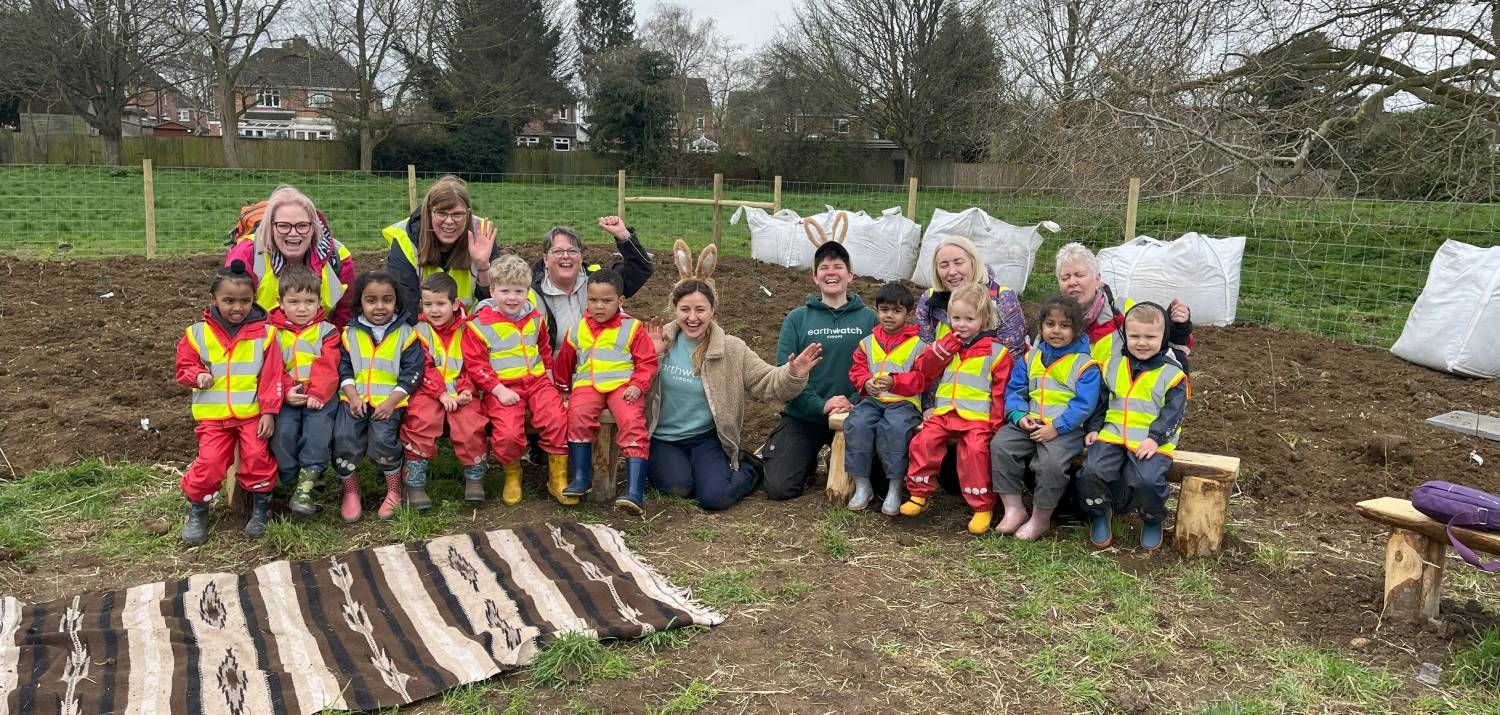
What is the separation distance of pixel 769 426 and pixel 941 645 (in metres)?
2.70

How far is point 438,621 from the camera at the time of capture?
11.2 feet

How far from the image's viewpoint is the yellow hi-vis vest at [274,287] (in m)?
4.42

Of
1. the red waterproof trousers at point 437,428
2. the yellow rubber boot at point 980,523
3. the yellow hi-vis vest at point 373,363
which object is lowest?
the yellow rubber boot at point 980,523

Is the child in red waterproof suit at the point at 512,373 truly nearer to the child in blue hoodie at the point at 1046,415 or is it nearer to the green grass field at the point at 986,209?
the child in blue hoodie at the point at 1046,415

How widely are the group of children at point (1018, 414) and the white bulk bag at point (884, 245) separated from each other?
6.99 meters

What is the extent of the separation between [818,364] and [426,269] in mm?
1943

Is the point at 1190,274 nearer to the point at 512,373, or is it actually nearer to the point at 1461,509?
the point at 1461,509

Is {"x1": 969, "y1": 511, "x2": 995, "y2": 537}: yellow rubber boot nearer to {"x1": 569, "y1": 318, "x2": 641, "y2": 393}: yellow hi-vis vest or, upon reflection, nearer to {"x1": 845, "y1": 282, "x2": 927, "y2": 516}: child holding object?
{"x1": 845, "y1": 282, "x2": 927, "y2": 516}: child holding object

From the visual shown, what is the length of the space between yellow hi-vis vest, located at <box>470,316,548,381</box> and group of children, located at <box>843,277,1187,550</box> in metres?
1.51

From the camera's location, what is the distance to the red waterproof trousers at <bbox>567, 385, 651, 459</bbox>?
4555mm

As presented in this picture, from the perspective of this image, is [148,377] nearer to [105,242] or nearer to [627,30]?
[105,242]

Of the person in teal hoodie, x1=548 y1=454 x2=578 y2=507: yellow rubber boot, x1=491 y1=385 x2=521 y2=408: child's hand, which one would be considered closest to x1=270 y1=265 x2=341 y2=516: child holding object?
x1=491 y1=385 x2=521 y2=408: child's hand

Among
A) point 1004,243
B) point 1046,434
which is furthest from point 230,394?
point 1004,243

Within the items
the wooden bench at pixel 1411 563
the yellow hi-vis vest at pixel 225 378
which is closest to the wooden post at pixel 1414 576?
the wooden bench at pixel 1411 563
